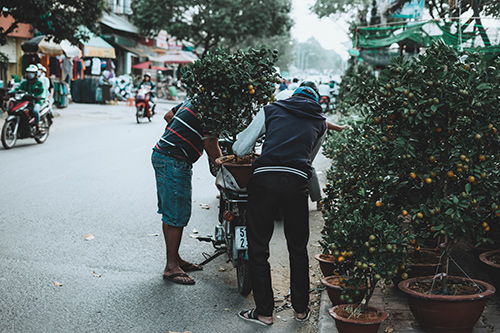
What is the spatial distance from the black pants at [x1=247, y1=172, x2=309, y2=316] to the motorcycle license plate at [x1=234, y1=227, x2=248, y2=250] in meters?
0.34

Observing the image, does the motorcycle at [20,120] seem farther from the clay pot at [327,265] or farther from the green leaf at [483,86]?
the green leaf at [483,86]

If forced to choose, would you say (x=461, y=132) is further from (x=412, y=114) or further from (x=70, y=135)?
(x=70, y=135)

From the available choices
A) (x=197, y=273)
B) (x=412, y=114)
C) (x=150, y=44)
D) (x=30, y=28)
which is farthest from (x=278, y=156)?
(x=150, y=44)

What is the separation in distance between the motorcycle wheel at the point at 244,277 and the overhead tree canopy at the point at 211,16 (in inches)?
1328

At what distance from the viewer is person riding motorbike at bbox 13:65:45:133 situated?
13.3 m

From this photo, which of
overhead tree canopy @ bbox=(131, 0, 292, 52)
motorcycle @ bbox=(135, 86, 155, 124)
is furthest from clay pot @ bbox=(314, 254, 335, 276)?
overhead tree canopy @ bbox=(131, 0, 292, 52)

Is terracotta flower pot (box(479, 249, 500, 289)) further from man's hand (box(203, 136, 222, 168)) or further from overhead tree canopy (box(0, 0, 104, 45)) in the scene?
overhead tree canopy (box(0, 0, 104, 45))

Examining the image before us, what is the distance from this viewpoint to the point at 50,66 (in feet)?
77.9

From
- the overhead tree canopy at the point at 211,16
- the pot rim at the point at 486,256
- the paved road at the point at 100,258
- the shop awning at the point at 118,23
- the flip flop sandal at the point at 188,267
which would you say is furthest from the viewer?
the overhead tree canopy at the point at 211,16

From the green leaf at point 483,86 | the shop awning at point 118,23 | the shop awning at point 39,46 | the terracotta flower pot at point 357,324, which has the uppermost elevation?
the shop awning at point 118,23

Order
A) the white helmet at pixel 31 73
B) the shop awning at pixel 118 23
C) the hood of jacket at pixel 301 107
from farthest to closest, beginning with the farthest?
1. the shop awning at pixel 118 23
2. the white helmet at pixel 31 73
3. the hood of jacket at pixel 301 107

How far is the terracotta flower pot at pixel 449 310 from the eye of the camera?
3.74 m

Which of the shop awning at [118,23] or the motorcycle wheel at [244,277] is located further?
the shop awning at [118,23]

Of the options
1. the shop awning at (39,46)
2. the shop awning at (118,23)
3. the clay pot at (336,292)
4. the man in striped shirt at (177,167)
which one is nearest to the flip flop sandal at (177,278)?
the man in striped shirt at (177,167)
